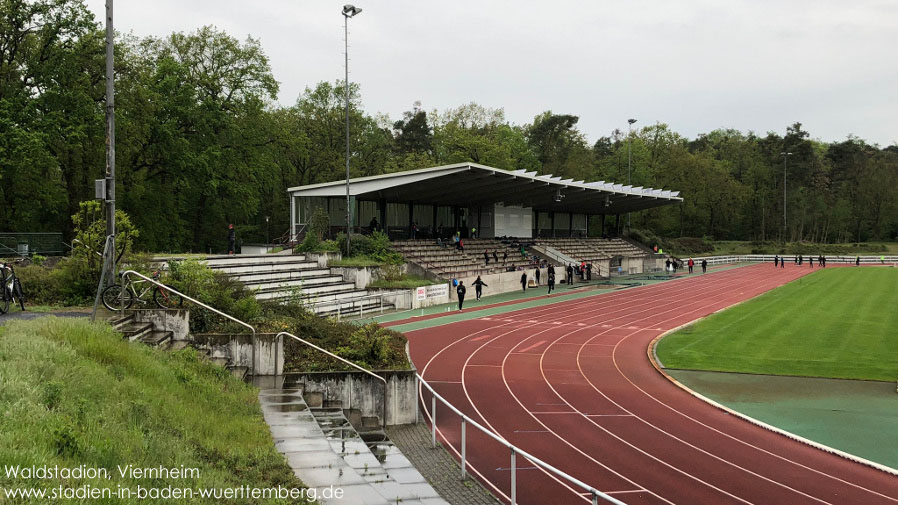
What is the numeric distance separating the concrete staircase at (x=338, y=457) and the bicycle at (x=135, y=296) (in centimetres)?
348

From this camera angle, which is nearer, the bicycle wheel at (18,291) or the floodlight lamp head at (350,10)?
the bicycle wheel at (18,291)

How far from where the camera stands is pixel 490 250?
150ft

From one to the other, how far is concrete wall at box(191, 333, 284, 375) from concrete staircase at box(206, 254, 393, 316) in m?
11.5

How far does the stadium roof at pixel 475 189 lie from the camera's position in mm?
36562

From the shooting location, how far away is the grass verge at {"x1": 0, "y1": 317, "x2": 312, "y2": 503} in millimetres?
5551

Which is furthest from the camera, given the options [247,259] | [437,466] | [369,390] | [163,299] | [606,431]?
[247,259]

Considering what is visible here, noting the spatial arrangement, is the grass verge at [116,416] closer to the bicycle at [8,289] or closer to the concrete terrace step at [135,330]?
the concrete terrace step at [135,330]

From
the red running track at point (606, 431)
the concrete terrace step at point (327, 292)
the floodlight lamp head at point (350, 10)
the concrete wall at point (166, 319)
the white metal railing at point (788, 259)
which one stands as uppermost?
the floodlight lamp head at point (350, 10)

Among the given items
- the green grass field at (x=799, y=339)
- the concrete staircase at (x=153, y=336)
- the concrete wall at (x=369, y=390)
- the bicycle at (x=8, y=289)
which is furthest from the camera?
the green grass field at (x=799, y=339)

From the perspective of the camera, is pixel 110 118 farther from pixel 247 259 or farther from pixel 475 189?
pixel 475 189

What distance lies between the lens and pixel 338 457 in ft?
28.9

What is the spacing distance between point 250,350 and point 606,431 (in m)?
7.73

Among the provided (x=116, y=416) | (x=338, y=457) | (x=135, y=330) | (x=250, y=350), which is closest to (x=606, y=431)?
(x=338, y=457)

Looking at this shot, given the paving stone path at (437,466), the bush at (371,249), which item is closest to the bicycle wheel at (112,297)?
the paving stone path at (437,466)
